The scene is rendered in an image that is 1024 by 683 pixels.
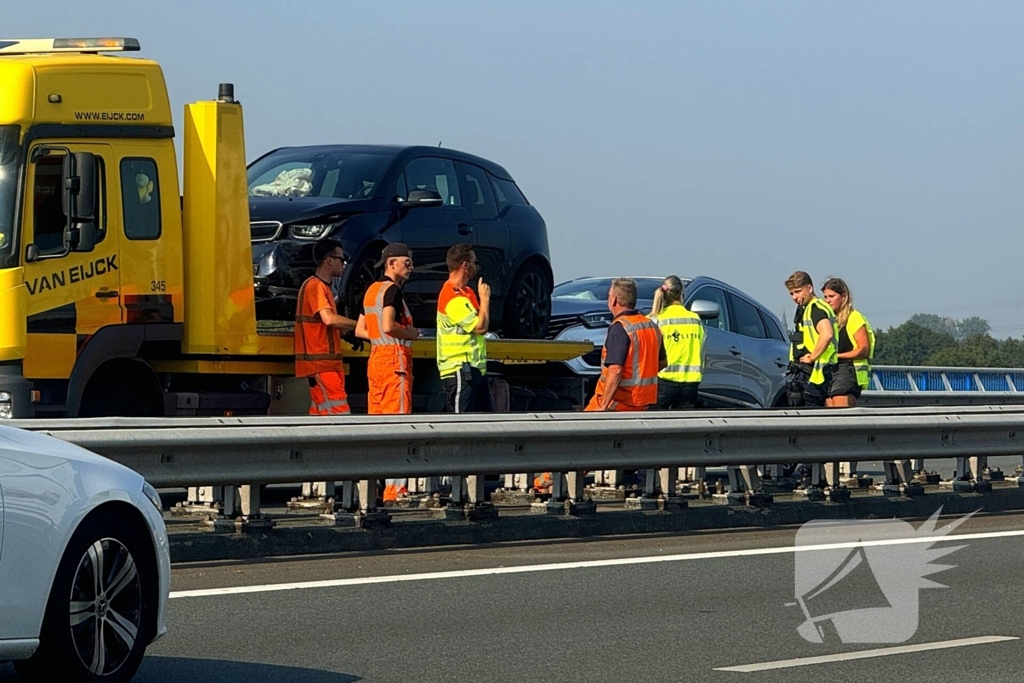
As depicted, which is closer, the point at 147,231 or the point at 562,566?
the point at 562,566

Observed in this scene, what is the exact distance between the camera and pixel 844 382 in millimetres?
16797

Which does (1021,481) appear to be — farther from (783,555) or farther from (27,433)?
(27,433)

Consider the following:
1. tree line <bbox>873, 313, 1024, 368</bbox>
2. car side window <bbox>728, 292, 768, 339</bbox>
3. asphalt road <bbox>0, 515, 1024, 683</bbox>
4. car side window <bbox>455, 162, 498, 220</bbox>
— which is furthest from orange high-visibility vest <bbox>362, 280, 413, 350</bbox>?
tree line <bbox>873, 313, 1024, 368</bbox>

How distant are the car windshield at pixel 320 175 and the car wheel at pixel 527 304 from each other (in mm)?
2348

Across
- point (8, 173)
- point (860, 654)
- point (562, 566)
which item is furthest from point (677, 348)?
point (860, 654)

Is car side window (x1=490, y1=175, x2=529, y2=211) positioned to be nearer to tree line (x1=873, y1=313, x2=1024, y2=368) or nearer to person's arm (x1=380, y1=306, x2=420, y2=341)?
person's arm (x1=380, y1=306, x2=420, y2=341)

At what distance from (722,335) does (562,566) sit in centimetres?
906

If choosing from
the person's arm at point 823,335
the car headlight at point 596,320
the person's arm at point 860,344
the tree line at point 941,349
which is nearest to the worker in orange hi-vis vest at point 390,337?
the person's arm at point 823,335

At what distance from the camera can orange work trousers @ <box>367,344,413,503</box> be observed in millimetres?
13969

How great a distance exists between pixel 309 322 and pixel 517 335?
3.39 m

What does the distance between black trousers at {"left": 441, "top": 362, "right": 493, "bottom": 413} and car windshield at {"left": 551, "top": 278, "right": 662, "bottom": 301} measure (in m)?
5.55

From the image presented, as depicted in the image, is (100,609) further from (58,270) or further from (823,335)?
(823,335)

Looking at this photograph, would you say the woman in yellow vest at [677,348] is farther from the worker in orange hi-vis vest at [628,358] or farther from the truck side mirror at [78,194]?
the truck side mirror at [78,194]

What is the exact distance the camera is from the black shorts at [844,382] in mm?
16766
